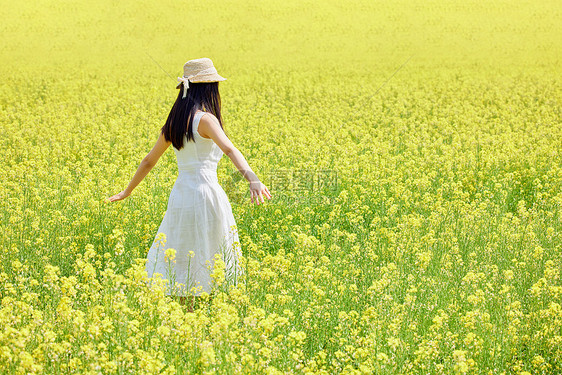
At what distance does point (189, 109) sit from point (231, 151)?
0.49m

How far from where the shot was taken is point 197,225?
14.5 feet

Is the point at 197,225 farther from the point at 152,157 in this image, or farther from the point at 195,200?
the point at 152,157

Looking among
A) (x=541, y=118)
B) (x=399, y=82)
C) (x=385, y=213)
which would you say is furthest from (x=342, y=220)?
(x=399, y=82)

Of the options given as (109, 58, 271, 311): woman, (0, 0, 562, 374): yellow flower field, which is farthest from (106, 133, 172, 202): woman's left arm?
(0, 0, 562, 374): yellow flower field

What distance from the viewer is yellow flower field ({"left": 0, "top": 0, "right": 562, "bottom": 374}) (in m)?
3.37

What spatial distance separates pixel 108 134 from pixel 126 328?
27.4ft

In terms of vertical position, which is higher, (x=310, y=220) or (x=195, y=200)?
(x=195, y=200)

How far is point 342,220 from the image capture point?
265 inches

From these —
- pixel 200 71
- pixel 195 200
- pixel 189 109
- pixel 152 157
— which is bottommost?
pixel 195 200

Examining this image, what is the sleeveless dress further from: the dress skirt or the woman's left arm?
the woman's left arm

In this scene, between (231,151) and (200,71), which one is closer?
(231,151)

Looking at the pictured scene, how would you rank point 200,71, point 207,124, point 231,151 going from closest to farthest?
point 231,151
point 207,124
point 200,71

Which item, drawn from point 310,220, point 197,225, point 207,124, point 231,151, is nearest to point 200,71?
point 207,124

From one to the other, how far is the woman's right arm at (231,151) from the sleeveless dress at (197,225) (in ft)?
0.42
